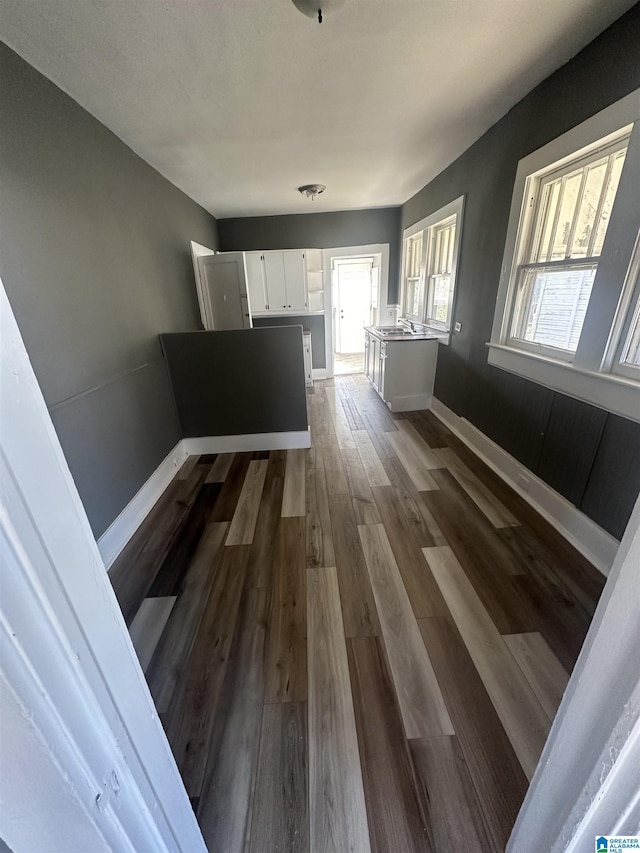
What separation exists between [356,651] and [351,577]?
39cm

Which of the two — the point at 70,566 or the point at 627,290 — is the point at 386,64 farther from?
the point at 70,566

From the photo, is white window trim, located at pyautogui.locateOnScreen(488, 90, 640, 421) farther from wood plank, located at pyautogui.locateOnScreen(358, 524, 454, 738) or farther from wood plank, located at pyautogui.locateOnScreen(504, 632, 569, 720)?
wood plank, located at pyautogui.locateOnScreen(358, 524, 454, 738)

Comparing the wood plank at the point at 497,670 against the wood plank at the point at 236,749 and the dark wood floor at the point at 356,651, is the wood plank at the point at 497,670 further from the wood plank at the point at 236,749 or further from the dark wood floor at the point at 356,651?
the wood plank at the point at 236,749

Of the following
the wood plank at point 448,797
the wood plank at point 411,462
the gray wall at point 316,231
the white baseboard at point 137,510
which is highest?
the gray wall at point 316,231

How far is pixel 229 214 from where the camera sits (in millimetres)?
4758

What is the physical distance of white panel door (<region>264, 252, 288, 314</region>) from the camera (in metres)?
5.02

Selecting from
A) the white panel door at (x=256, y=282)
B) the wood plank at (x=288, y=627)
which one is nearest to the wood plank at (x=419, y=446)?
the wood plank at (x=288, y=627)

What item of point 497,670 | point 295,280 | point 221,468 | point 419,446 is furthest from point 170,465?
point 295,280

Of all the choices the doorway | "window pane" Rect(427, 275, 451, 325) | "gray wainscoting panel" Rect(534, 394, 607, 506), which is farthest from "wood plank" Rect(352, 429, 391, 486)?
the doorway

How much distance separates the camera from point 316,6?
4.34 ft

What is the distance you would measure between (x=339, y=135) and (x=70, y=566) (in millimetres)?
3171

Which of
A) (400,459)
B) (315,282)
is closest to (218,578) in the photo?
(400,459)

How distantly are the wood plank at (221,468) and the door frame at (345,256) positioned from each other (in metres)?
3.03

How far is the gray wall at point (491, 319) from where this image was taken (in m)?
1.61
